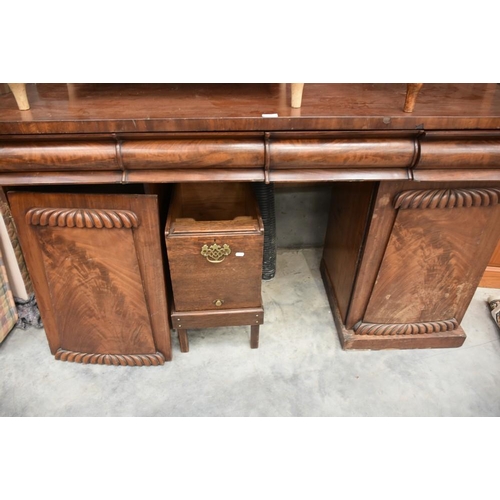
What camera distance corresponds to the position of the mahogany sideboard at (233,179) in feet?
3.50

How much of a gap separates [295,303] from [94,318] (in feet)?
2.91

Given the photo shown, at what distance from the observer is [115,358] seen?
1.53m

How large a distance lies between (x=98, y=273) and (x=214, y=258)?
38 cm

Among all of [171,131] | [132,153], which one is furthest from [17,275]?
[171,131]

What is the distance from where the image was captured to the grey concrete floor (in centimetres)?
143

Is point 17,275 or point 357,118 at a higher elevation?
point 357,118

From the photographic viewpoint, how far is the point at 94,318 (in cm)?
142

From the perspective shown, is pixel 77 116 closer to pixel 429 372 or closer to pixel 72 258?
pixel 72 258

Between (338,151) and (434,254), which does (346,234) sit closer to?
(434,254)

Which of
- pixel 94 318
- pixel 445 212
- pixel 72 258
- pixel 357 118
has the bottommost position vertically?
pixel 94 318

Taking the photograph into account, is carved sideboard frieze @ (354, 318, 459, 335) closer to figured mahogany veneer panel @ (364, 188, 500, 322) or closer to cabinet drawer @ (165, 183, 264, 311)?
figured mahogany veneer panel @ (364, 188, 500, 322)

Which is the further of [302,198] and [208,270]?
[302,198]

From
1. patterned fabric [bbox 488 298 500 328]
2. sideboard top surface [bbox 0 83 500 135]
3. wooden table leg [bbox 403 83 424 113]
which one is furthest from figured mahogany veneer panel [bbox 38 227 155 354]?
patterned fabric [bbox 488 298 500 328]

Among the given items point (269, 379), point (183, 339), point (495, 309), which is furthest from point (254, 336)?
point (495, 309)
